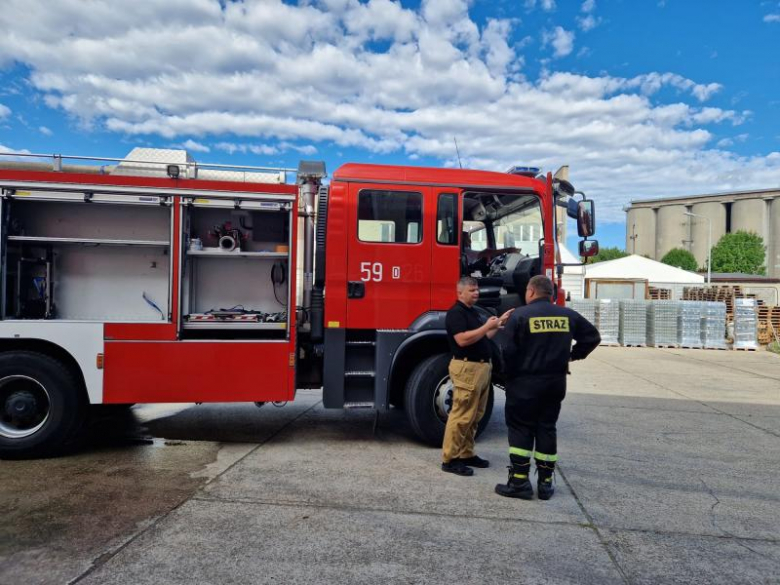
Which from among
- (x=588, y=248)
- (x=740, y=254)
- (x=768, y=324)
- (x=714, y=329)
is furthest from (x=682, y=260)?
(x=588, y=248)

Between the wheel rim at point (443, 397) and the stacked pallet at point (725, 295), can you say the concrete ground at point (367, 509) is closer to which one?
the wheel rim at point (443, 397)

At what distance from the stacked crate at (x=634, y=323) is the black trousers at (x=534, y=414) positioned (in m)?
15.2

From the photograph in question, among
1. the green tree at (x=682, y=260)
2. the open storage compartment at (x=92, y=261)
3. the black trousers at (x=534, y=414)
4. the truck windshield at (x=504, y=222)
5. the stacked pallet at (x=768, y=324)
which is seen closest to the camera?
the black trousers at (x=534, y=414)

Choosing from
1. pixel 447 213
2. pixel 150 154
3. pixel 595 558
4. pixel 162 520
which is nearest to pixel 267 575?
pixel 162 520

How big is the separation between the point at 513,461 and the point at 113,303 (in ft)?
13.3

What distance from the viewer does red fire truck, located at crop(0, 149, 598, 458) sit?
4.91 m

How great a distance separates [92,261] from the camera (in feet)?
17.3

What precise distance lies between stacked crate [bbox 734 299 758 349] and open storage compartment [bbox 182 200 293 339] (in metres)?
17.8

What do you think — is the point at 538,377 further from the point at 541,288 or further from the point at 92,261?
the point at 92,261

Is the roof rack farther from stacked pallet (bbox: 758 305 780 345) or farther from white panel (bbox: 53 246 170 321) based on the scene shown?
stacked pallet (bbox: 758 305 780 345)

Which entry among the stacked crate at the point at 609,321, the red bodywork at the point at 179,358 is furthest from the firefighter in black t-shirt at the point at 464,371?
the stacked crate at the point at 609,321

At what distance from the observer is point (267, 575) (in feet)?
10.1

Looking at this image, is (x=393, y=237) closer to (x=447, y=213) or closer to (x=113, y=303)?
(x=447, y=213)

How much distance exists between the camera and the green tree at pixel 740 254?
64438 millimetres
